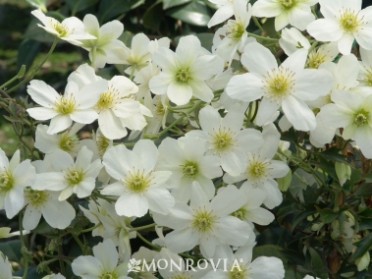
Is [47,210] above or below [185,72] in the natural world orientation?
below

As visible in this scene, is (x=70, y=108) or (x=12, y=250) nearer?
(x=70, y=108)

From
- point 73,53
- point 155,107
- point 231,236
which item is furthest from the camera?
point 73,53

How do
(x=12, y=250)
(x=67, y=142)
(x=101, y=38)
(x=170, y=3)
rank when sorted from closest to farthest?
(x=67, y=142), (x=101, y=38), (x=12, y=250), (x=170, y=3)

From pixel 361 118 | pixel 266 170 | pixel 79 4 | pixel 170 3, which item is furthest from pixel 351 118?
pixel 79 4

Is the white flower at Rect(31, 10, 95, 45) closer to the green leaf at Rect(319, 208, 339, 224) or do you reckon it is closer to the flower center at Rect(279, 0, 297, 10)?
the flower center at Rect(279, 0, 297, 10)

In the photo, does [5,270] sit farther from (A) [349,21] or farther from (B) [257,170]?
(A) [349,21]

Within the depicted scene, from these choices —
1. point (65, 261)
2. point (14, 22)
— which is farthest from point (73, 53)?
point (65, 261)

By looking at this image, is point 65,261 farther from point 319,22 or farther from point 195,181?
point 319,22

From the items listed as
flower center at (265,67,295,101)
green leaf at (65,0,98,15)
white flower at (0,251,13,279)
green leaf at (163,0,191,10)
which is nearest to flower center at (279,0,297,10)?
flower center at (265,67,295,101)
